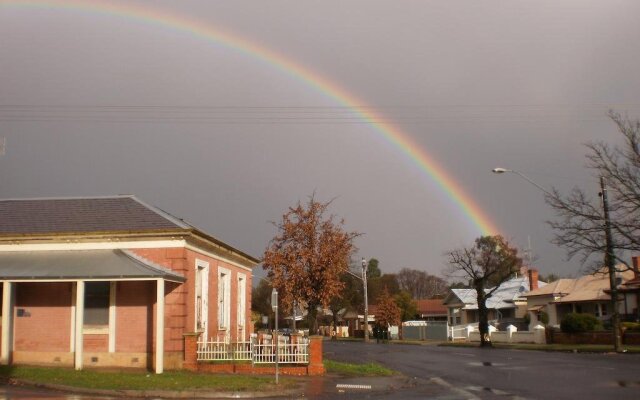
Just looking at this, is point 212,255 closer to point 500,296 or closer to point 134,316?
point 134,316

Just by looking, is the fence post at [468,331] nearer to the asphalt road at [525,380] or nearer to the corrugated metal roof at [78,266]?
the asphalt road at [525,380]

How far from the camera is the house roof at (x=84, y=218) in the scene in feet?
74.7

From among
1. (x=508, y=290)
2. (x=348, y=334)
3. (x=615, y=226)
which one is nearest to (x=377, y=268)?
(x=348, y=334)

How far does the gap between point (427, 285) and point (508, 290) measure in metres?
61.2

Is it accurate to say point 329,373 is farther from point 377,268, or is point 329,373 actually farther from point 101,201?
point 377,268

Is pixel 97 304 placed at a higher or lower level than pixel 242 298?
lower

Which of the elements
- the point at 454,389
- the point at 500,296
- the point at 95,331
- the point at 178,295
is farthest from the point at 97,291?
the point at 500,296

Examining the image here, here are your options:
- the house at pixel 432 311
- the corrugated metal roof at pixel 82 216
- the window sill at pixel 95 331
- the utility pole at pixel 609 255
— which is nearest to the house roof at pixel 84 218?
the corrugated metal roof at pixel 82 216

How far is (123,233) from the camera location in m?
22.5

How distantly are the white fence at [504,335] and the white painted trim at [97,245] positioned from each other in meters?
32.7

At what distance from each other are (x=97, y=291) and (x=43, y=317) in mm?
2073

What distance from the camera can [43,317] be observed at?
74.7 feet

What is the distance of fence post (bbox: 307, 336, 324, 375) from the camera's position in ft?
69.8

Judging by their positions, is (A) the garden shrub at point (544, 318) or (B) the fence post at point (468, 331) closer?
(A) the garden shrub at point (544, 318)
